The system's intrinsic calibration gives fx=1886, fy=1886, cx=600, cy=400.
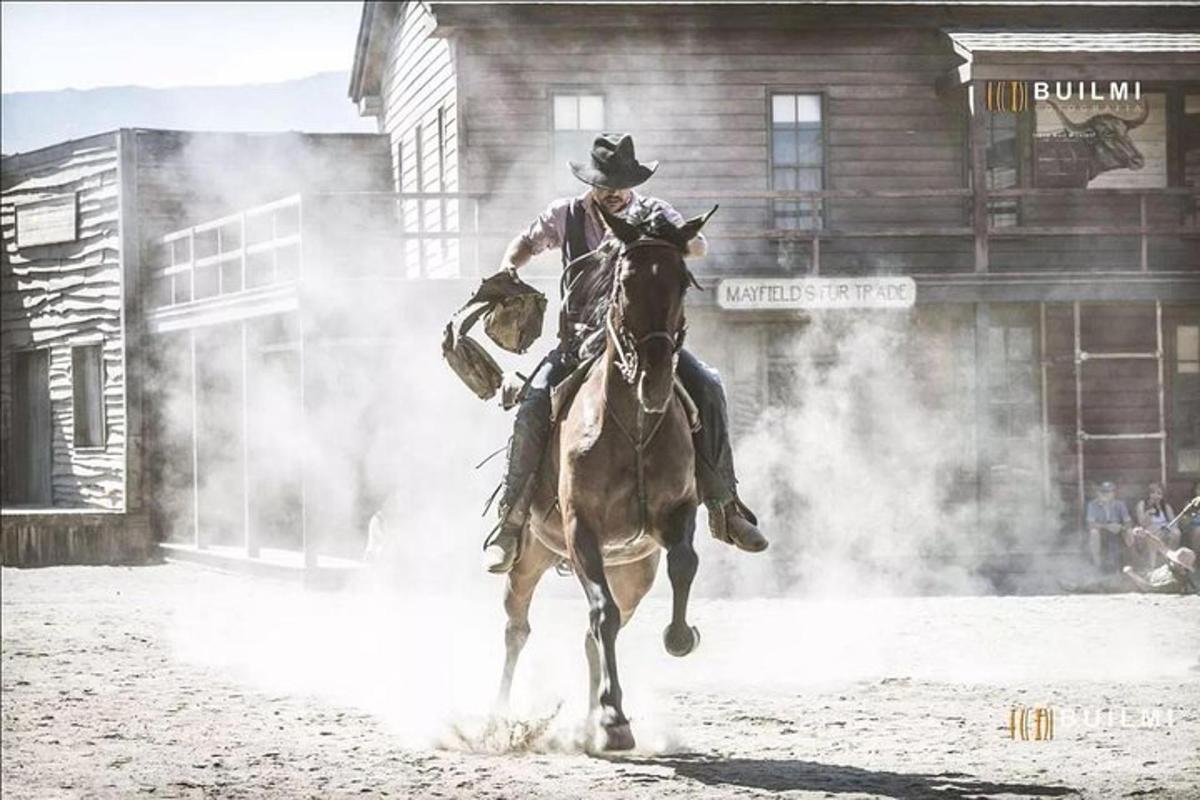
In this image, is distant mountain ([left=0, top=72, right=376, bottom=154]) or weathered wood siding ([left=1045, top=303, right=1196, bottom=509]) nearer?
distant mountain ([left=0, top=72, right=376, bottom=154])

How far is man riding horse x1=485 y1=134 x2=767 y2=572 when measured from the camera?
8023mm

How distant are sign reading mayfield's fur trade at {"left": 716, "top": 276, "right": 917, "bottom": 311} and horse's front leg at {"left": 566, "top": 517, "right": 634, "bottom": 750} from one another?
32.4 ft

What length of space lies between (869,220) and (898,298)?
8.61 ft

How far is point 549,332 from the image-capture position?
1708cm

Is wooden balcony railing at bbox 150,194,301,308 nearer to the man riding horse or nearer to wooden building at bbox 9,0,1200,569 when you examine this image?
wooden building at bbox 9,0,1200,569

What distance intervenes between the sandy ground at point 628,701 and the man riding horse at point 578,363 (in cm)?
92

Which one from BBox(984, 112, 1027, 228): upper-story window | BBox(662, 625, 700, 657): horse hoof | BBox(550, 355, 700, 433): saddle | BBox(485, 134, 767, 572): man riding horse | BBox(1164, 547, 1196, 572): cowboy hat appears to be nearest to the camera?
BBox(662, 625, 700, 657): horse hoof

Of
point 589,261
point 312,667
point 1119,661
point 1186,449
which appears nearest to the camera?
point 589,261

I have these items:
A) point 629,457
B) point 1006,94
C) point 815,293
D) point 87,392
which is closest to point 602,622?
point 629,457

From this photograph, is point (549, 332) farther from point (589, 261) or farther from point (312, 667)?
point (589, 261)

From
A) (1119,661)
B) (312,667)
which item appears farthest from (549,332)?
(1119,661)

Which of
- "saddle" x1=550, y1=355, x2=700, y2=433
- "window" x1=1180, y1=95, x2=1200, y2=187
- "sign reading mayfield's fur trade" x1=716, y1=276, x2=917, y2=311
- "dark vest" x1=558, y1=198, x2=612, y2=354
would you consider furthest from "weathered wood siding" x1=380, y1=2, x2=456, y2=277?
"saddle" x1=550, y1=355, x2=700, y2=433

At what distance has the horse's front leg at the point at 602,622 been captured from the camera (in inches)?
287

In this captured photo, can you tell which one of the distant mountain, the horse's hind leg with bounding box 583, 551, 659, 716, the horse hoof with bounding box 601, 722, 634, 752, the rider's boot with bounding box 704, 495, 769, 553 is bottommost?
the horse hoof with bounding box 601, 722, 634, 752
